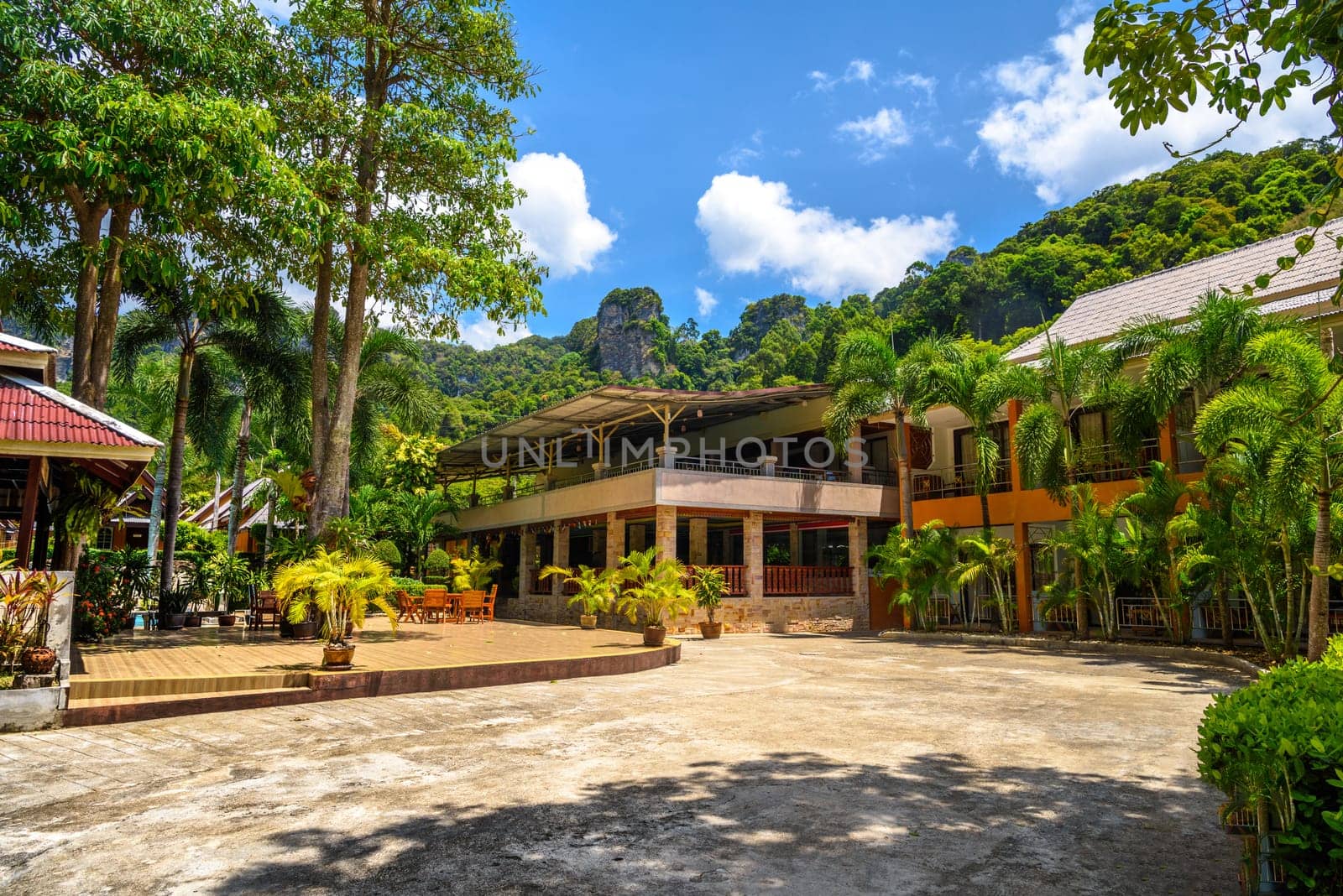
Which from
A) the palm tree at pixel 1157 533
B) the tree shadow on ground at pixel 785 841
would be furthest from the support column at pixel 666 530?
the tree shadow on ground at pixel 785 841

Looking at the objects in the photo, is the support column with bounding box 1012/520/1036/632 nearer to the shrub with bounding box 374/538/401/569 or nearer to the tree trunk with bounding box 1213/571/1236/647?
the tree trunk with bounding box 1213/571/1236/647

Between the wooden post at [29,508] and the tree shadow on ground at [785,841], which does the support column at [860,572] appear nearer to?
the tree shadow on ground at [785,841]

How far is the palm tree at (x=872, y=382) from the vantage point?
64.3ft

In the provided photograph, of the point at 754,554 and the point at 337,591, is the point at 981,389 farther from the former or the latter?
the point at 337,591

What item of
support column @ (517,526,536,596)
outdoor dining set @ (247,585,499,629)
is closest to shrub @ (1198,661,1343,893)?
outdoor dining set @ (247,585,499,629)

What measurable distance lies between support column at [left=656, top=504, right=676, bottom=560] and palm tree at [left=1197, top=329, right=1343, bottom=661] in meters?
11.1

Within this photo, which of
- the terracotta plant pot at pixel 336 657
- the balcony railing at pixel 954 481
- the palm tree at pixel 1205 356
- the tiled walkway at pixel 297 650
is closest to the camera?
the tiled walkway at pixel 297 650

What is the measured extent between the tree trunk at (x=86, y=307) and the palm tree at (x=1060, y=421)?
16457 millimetres

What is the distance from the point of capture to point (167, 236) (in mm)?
15758

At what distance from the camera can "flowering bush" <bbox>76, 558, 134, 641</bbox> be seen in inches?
507

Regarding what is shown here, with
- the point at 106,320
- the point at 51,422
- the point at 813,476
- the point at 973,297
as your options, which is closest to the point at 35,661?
the point at 51,422

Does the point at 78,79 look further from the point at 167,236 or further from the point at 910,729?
the point at 910,729

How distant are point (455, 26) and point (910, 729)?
14.6 meters

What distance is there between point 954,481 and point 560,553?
37.7 feet
